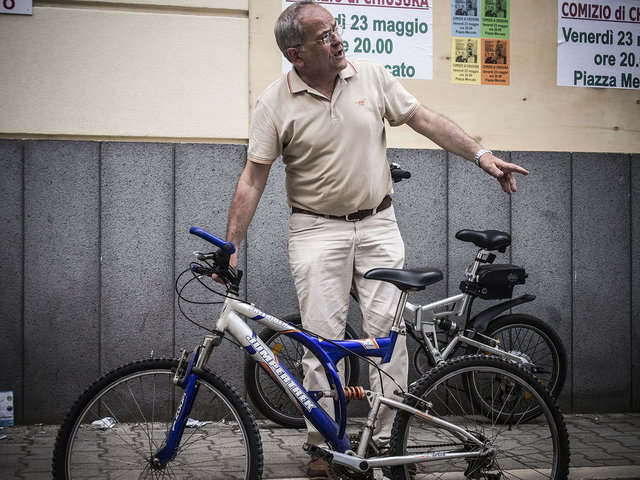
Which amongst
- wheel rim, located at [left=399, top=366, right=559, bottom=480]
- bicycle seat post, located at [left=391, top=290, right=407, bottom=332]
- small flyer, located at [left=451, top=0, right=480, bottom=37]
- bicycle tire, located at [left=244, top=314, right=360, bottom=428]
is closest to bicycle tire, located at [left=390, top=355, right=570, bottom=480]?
wheel rim, located at [left=399, top=366, right=559, bottom=480]

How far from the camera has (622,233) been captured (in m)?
5.84

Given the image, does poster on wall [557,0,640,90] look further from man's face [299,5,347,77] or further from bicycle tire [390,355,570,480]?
bicycle tire [390,355,570,480]

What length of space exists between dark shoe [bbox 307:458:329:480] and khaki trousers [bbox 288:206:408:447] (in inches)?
18.2

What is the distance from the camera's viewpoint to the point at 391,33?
5586 mm

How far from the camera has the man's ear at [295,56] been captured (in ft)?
12.4

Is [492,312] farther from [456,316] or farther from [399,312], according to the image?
[399,312]

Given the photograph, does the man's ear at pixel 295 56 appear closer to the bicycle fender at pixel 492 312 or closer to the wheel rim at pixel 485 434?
the wheel rim at pixel 485 434

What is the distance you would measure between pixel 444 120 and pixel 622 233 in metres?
2.61

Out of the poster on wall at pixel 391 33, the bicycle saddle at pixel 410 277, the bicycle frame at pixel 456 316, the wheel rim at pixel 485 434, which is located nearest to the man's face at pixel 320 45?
the bicycle saddle at pixel 410 277

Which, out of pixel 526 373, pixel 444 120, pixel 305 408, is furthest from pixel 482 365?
pixel 444 120

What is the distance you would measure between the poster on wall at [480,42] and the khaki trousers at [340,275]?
7.45ft

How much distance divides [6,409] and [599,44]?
5.31m

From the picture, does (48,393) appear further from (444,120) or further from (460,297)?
(444,120)

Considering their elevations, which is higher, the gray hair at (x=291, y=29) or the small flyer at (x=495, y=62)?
the small flyer at (x=495, y=62)
